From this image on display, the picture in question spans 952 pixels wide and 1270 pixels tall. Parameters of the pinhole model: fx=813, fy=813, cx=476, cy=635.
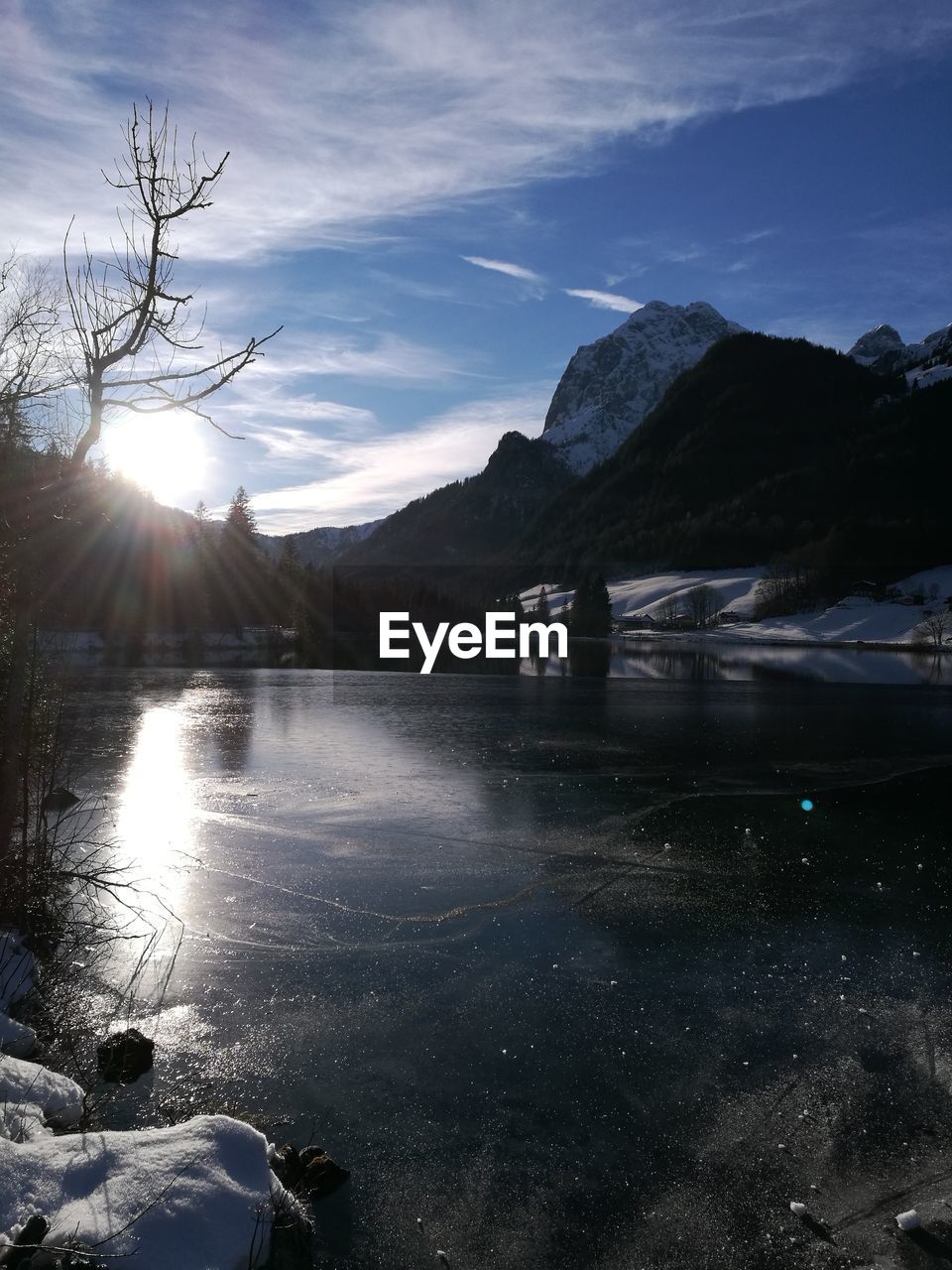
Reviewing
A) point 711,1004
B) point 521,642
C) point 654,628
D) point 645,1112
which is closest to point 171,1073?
point 645,1112

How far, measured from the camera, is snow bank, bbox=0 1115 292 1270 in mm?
5012

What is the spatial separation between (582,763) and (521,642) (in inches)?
3751

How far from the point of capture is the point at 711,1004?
10305 mm

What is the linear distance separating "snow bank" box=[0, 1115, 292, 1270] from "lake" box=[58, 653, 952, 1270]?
3.32 ft

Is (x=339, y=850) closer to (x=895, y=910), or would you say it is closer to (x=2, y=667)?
(x=2, y=667)

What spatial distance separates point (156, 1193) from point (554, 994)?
6013 millimetres

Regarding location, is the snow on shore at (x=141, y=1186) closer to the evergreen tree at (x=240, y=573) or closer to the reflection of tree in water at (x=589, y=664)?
the reflection of tree in water at (x=589, y=664)

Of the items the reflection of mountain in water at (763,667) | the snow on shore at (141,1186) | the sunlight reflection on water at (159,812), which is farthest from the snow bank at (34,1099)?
the reflection of mountain in water at (763,667)

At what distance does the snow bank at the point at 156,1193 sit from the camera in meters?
5.01

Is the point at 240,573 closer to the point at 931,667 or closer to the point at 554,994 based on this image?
the point at 931,667

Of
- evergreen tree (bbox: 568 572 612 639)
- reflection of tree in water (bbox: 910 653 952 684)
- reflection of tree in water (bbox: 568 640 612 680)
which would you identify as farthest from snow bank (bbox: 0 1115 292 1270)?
evergreen tree (bbox: 568 572 612 639)

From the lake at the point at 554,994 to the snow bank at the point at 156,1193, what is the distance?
39.9 inches

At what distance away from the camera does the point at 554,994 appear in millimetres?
10500

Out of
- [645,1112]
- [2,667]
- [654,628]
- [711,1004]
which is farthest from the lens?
[654,628]
